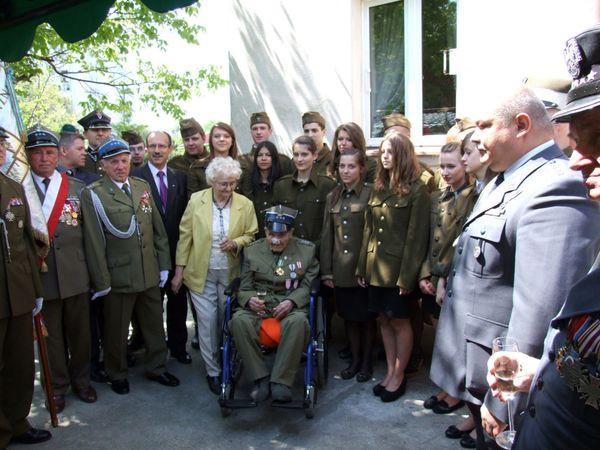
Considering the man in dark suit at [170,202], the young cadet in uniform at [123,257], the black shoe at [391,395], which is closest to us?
the black shoe at [391,395]

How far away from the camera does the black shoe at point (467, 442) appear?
11.2ft

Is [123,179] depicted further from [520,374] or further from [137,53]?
[137,53]

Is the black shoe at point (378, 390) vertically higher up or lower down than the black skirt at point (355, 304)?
lower down

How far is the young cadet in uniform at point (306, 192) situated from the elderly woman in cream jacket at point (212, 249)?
1.51 feet

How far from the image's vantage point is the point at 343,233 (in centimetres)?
441

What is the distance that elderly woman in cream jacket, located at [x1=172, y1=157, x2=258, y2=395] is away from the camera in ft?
14.7

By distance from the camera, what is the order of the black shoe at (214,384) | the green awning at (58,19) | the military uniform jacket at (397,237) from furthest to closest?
the black shoe at (214,384)
the military uniform jacket at (397,237)
the green awning at (58,19)

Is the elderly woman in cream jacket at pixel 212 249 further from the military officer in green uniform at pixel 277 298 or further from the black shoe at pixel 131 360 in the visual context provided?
the black shoe at pixel 131 360

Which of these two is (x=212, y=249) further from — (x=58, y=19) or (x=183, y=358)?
(x=58, y=19)

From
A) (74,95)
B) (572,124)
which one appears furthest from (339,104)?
(74,95)

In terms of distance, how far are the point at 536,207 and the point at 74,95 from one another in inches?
1424

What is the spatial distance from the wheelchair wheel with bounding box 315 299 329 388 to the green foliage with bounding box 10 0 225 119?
17.1 feet

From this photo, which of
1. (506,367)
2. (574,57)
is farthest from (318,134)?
(574,57)

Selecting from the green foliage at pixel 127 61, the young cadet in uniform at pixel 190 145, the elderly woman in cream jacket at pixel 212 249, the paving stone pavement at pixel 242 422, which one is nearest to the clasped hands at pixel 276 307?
the elderly woman in cream jacket at pixel 212 249
